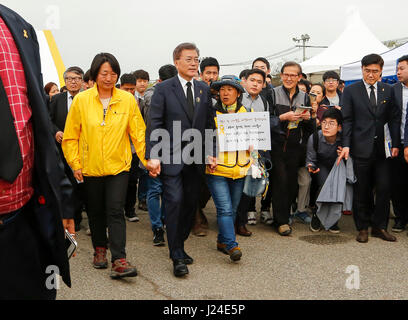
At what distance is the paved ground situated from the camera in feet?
12.1

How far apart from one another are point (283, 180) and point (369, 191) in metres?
1.09

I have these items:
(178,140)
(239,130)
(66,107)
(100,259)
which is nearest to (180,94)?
(178,140)

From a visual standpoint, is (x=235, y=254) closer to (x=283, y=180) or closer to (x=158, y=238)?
(x=158, y=238)

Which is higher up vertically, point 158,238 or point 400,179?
point 400,179

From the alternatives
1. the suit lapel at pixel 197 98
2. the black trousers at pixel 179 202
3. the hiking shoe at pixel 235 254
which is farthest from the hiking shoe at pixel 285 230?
the suit lapel at pixel 197 98

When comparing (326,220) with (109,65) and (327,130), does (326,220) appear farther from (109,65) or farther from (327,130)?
(109,65)

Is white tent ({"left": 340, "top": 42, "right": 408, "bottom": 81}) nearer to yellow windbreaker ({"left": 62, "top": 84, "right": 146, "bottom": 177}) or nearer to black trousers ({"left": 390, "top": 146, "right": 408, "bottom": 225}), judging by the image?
black trousers ({"left": 390, "top": 146, "right": 408, "bottom": 225})

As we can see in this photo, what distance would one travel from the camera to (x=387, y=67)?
9750 millimetres

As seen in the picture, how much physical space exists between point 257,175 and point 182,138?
3.51ft

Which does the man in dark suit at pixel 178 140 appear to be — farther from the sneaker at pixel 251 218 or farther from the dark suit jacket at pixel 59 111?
the sneaker at pixel 251 218

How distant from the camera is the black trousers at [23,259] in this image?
1664mm

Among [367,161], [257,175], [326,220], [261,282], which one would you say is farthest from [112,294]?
[367,161]

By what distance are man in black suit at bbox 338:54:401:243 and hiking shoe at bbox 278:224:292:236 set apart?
0.84 m

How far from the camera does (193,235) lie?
5.64m
